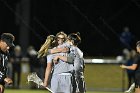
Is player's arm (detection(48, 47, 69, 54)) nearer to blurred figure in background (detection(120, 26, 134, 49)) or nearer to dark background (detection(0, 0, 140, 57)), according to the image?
blurred figure in background (detection(120, 26, 134, 49))

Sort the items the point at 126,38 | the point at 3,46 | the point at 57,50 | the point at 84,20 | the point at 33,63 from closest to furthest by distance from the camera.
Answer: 1. the point at 3,46
2. the point at 57,50
3. the point at 33,63
4. the point at 126,38
5. the point at 84,20

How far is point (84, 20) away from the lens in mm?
42125

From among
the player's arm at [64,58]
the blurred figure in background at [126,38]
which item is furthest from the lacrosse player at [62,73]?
the blurred figure in background at [126,38]

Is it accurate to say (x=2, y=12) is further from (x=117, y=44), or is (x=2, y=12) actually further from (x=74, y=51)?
(x=74, y=51)

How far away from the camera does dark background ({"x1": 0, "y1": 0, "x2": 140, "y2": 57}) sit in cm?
4041

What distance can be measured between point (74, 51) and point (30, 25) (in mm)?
23981

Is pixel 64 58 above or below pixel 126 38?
below

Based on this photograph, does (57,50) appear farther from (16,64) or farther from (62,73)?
(16,64)

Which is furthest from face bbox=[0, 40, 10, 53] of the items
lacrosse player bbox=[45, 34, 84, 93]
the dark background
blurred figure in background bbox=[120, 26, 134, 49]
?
the dark background

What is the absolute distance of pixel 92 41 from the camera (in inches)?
1601

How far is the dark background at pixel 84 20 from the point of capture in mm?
40406

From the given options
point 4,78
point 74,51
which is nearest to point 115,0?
point 74,51

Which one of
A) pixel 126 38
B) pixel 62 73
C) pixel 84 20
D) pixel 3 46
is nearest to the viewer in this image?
pixel 3 46

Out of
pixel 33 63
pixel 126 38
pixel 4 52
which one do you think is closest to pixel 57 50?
pixel 4 52
